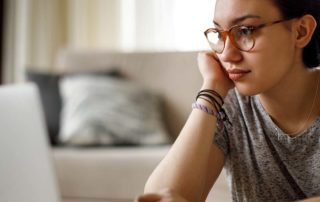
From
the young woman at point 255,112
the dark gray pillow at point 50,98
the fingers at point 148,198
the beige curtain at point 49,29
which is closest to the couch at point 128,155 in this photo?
the dark gray pillow at point 50,98

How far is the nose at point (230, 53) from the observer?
83cm

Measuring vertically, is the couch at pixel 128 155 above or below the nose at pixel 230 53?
below

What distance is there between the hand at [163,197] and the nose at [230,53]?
23 centimetres

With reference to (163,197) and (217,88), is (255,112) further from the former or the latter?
(163,197)

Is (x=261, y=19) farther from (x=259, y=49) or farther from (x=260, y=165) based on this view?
(x=260, y=165)

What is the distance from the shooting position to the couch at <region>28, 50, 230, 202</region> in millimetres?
1850

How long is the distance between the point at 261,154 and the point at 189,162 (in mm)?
144

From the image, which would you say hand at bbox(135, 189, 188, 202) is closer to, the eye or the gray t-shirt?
the gray t-shirt

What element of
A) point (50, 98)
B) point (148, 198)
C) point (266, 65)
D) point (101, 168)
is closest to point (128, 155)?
point (101, 168)

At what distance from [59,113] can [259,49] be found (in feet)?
5.64

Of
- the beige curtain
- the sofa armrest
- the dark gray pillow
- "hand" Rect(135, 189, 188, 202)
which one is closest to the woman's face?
"hand" Rect(135, 189, 188, 202)

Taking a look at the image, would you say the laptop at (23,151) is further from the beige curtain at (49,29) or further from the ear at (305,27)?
the beige curtain at (49,29)

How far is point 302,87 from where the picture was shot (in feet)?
3.09

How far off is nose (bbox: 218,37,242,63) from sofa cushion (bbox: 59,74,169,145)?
140 cm
